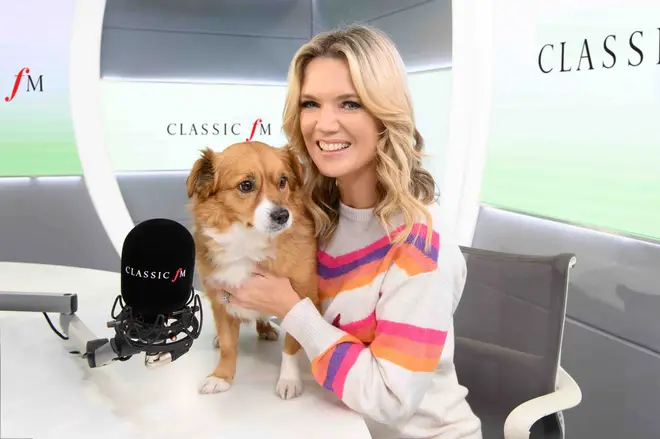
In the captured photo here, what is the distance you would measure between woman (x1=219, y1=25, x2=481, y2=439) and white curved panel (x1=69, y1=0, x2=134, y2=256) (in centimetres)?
212

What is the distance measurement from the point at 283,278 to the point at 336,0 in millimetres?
2595

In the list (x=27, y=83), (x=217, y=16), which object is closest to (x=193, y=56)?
(x=217, y=16)

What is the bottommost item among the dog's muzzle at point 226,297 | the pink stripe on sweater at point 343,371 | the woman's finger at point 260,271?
the pink stripe on sweater at point 343,371

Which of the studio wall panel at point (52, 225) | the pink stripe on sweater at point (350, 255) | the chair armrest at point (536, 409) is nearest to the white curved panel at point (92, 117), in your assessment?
the studio wall panel at point (52, 225)

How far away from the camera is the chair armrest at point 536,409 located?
3.84ft

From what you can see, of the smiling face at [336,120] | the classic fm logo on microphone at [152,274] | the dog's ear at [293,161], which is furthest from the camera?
the dog's ear at [293,161]

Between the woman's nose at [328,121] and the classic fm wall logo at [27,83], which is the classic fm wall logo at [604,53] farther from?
the classic fm wall logo at [27,83]

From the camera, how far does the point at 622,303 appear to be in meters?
1.87

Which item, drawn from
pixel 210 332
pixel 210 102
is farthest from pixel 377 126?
pixel 210 102

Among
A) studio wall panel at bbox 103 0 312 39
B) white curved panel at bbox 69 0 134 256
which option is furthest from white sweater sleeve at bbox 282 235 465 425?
studio wall panel at bbox 103 0 312 39

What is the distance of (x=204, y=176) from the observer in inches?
50.4

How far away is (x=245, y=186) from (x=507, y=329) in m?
0.79

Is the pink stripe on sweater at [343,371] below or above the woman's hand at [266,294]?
below

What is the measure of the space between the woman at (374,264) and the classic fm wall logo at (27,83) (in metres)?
2.22
